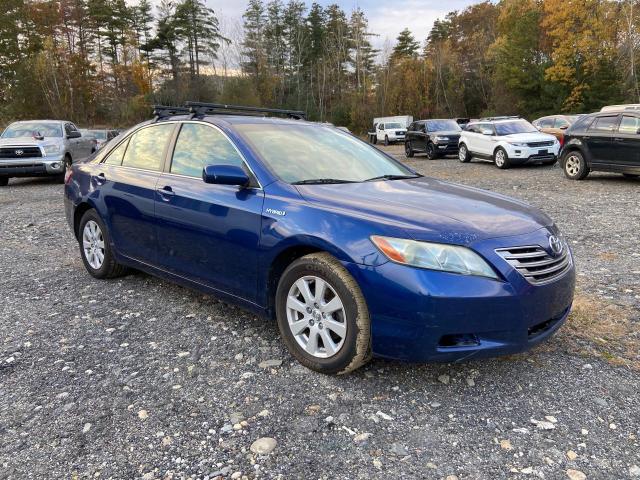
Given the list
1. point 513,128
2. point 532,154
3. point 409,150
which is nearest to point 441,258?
point 532,154

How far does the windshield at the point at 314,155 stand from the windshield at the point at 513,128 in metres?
13.1

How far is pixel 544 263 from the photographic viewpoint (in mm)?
2791

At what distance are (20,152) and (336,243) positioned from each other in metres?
13.0

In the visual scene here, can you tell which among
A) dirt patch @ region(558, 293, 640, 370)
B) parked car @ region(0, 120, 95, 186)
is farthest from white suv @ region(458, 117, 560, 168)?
parked car @ region(0, 120, 95, 186)

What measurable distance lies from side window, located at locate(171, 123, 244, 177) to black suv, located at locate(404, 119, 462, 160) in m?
17.6

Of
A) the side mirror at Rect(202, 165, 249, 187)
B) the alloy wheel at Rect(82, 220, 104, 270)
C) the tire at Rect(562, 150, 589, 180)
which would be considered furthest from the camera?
the tire at Rect(562, 150, 589, 180)

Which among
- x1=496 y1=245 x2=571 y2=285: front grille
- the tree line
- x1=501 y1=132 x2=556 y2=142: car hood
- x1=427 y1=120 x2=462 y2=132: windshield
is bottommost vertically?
x1=496 y1=245 x2=571 y2=285: front grille

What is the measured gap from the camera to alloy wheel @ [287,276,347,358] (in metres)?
2.87

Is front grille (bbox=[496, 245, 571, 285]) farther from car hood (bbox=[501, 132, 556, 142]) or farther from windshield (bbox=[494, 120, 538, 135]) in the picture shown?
windshield (bbox=[494, 120, 538, 135])

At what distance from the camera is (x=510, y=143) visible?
49.7ft

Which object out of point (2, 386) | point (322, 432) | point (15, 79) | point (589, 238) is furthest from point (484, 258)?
point (15, 79)

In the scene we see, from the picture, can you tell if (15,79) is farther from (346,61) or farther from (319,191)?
(319,191)

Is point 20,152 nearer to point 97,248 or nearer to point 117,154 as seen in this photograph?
point 97,248

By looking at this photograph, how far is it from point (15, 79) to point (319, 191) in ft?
158
